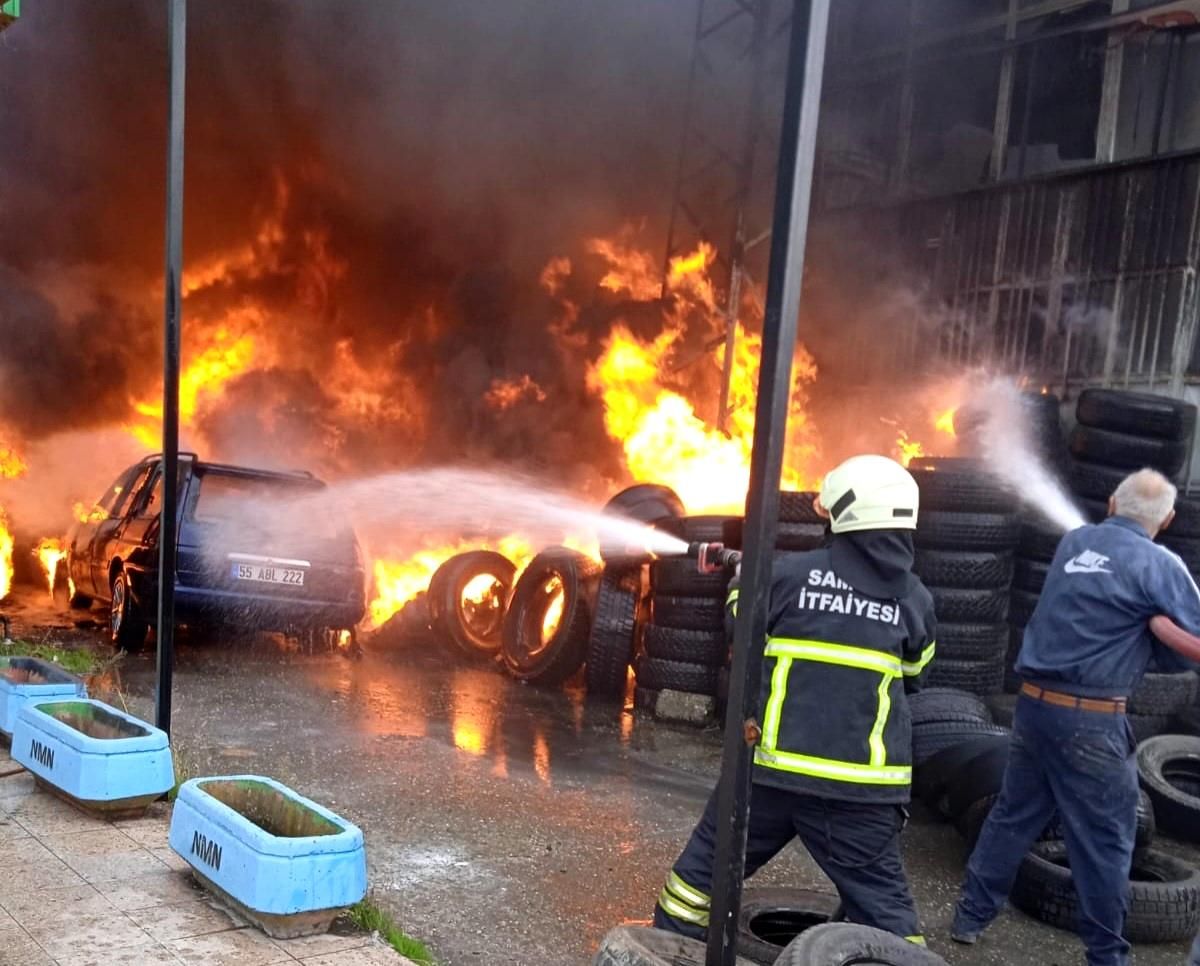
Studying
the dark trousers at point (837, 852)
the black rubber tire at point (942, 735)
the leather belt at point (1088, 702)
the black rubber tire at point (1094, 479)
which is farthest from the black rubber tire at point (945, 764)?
the black rubber tire at point (1094, 479)

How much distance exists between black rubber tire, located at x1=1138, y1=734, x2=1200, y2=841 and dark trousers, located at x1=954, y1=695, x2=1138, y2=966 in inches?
76.6

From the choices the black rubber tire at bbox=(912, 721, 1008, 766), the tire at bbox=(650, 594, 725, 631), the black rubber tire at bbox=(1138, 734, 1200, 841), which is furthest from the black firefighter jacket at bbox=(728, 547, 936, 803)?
the tire at bbox=(650, 594, 725, 631)

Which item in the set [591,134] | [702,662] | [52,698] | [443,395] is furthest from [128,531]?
[591,134]

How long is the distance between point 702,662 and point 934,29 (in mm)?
8265

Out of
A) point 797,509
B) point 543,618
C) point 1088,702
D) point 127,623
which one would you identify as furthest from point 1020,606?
point 127,623

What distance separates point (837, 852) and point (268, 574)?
21.5 ft

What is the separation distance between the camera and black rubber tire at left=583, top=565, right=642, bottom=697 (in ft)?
27.3

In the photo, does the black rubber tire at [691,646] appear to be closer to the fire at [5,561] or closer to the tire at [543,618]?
the tire at [543,618]

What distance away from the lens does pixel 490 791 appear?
5672 mm

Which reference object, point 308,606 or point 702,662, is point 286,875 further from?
point 308,606

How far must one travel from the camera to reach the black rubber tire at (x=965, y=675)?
24.6 feet

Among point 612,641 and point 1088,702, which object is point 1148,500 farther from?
point 612,641

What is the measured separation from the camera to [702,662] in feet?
25.6

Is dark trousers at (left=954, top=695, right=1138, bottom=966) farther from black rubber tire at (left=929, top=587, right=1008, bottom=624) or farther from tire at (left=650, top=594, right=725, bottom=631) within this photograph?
tire at (left=650, top=594, right=725, bottom=631)
